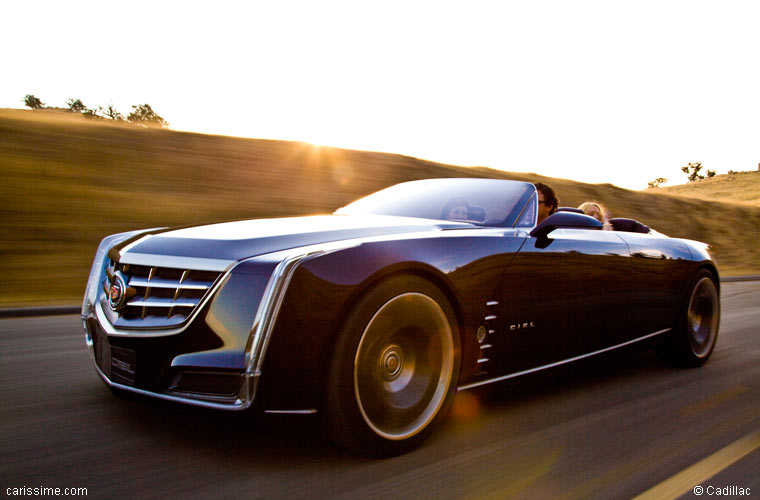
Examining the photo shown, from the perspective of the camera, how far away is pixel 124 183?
11312 mm

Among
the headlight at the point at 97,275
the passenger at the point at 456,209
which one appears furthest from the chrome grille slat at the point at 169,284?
the passenger at the point at 456,209

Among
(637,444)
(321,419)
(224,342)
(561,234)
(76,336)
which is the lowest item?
(76,336)

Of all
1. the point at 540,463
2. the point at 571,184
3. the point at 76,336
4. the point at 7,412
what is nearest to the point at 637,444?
the point at 540,463

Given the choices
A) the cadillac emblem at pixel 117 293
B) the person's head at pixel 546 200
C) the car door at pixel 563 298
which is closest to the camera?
the cadillac emblem at pixel 117 293

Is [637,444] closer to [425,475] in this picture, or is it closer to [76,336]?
[425,475]

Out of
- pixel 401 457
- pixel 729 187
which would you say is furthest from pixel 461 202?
pixel 729 187

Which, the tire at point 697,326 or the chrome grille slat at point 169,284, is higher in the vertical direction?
the chrome grille slat at point 169,284

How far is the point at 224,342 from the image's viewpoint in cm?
232

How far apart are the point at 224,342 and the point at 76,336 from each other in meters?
2.91

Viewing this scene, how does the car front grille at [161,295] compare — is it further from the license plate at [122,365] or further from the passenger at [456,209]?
the passenger at [456,209]

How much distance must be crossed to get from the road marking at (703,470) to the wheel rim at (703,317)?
160 cm

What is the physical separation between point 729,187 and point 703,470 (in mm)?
73392

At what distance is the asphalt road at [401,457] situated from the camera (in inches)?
92.7

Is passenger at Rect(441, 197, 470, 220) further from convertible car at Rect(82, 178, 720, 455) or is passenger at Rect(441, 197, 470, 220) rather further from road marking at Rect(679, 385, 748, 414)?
road marking at Rect(679, 385, 748, 414)
